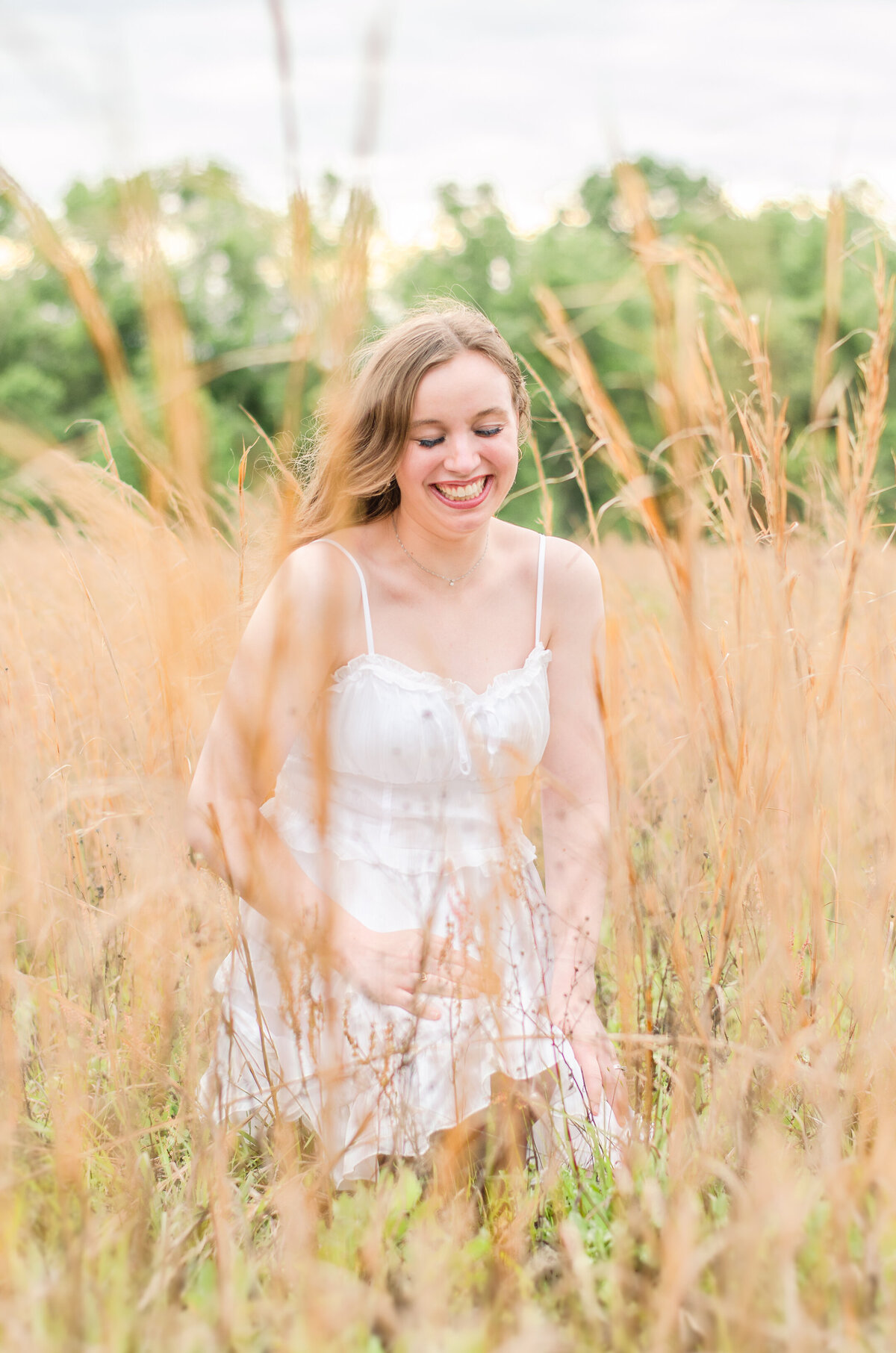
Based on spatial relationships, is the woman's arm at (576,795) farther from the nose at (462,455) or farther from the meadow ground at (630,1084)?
the nose at (462,455)

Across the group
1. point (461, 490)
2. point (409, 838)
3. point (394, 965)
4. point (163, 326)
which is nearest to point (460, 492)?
point (461, 490)

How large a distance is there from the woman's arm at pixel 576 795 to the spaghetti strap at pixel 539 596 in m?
0.02

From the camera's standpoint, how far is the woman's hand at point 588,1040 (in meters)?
1.50

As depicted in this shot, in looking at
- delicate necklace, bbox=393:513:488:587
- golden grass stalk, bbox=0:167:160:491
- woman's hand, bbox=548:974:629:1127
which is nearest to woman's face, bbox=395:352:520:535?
delicate necklace, bbox=393:513:488:587

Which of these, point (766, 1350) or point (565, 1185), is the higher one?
point (766, 1350)

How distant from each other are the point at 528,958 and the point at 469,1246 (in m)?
0.73

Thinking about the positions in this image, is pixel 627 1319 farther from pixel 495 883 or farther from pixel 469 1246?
pixel 495 883

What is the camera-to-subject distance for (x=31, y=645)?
244 centimetres

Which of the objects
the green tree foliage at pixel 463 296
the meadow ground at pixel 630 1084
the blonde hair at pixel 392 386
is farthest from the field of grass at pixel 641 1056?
the green tree foliage at pixel 463 296

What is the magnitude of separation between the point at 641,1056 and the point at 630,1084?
7cm

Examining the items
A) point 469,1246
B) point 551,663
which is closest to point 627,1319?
point 469,1246

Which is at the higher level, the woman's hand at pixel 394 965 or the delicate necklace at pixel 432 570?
the delicate necklace at pixel 432 570

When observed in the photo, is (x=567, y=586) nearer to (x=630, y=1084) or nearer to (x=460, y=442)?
(x=460, y=442)

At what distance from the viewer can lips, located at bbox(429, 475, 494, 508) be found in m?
1.85
